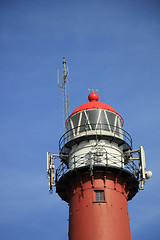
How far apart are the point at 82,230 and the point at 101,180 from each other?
4.46 metres

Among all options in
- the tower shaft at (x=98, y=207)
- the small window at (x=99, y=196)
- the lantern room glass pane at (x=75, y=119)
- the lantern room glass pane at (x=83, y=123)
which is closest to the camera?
the tower shaft at (x=98, y=207)

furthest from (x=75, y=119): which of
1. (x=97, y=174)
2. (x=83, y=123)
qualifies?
(x=97, y=174)

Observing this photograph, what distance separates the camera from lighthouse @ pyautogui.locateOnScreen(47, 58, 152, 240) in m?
31.8

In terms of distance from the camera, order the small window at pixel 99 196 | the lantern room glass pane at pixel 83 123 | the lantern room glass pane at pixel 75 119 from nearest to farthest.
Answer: the small window at pixel 99 196 → the lantern room glass pane at pixel 83 123 → the lantern room glass pane at pixel 75 119

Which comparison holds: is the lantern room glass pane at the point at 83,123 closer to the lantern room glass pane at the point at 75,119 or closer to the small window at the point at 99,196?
the lantern room glass pane at the point at 75,119

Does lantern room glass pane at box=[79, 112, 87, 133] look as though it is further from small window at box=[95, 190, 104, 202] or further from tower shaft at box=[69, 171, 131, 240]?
small window at box=[95, 190, 104, 202]

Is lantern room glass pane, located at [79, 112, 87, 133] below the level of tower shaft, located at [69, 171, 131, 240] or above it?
above

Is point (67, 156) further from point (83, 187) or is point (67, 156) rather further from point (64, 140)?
point (83, 187)

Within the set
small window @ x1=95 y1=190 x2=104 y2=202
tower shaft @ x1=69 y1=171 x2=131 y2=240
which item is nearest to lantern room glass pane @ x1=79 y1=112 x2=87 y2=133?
tower shaft @ x1=69 y1=171 x2=131 y2=240

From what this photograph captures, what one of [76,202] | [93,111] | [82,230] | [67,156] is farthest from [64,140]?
[82,230]

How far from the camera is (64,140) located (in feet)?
120

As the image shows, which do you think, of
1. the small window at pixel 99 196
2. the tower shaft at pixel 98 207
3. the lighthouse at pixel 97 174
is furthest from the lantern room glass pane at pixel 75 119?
the small window at pixel 99 196

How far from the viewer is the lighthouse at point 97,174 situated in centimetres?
3183

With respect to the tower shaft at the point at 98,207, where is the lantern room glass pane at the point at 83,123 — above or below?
above
